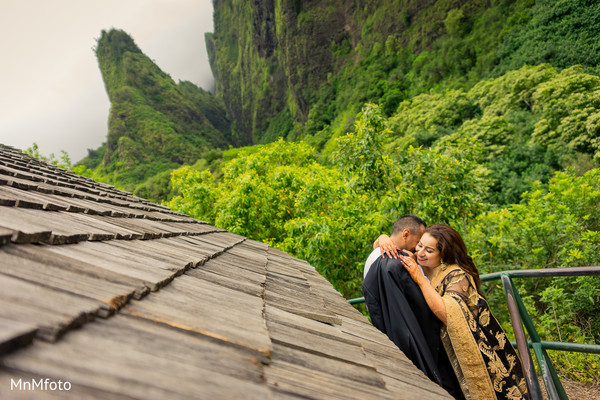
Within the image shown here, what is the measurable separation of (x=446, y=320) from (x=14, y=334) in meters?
2.27

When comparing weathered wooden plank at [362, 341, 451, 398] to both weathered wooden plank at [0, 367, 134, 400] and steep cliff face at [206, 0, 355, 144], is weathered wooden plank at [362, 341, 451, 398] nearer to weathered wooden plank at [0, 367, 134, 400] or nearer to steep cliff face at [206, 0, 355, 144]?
weathered wooden plank at [0, 367, 134, 400]

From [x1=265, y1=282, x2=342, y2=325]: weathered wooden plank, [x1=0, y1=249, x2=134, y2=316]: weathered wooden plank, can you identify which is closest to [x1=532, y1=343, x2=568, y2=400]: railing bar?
[x1=265, y1=282, x2=342, y2=325]: weathered wooden plank

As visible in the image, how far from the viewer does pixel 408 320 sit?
2129mm

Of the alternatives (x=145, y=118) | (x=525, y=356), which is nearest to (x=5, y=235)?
(x=525, y=356)

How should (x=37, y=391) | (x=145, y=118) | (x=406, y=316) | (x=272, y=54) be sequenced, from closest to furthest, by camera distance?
(x=37, y=391)
(x=406, y=316)
(x=272, y=54)
(x=145, y=118)

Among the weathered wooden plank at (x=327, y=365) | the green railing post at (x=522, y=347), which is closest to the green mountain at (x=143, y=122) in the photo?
the green railing post at (x=522, y=347)

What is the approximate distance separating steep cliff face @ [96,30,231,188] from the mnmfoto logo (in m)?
66.0

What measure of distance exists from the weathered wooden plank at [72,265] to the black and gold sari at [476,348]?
78.2 inches

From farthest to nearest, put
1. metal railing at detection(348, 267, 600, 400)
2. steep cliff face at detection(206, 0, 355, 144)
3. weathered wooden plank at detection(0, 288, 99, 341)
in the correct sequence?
steep cliff face at detection(206, 0, 355, 144) → metal railing at detection(348, 267, 600, 400) → weathered wooden plank at detection(0, 288, 99, 341)

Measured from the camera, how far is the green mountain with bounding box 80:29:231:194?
64.9m

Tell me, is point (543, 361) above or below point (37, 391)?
below

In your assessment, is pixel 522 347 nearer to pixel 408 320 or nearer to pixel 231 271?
pixel 408 320

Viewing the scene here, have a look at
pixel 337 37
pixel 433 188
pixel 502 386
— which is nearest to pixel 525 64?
pixel 433 188

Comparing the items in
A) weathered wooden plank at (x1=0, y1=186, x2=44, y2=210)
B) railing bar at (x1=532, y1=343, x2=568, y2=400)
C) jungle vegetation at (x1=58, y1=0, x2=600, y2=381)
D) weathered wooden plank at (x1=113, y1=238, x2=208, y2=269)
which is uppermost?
jungle vegetation at (x1=58, y1=0, x2=600, y2=381)
